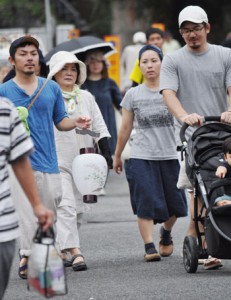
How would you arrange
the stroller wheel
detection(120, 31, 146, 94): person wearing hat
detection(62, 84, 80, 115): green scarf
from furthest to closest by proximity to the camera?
1. detection(120, 31, 146, 94): person wearing hat
2. detection(62, 84, 80, 115): green scarf
3. the stroller wheel

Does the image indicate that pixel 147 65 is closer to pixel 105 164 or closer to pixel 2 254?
pixel 105 164

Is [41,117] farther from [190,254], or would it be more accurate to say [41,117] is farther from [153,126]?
[153,126]

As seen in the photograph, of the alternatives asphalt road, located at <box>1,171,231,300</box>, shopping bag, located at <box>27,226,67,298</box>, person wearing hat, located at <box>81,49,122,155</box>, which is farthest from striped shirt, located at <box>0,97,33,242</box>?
person wearing hat, located at <box>81,49,122,155</box>

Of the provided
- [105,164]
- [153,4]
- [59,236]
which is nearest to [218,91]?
[105,164]

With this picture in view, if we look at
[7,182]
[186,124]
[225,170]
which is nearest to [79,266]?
[186,124]

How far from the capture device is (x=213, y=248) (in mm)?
9359

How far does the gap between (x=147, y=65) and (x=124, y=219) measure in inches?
139

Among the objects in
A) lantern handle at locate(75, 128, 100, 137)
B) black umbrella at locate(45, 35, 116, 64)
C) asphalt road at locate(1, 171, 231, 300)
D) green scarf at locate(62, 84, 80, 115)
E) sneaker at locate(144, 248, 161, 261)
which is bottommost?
asphalt road at locate(1, 171, 231, 300)

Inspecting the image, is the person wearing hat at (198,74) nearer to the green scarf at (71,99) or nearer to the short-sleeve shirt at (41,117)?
the green scarf at (71,99)

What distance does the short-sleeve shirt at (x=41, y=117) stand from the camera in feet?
31.4

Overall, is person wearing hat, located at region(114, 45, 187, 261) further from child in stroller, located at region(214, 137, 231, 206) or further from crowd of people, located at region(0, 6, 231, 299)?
child in stroller, located at region(214, 137, 231, 206)

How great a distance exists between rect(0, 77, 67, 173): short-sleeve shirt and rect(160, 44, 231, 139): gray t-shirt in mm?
1083

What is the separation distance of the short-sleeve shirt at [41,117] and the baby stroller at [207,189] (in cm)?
99

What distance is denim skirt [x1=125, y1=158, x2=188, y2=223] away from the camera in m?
11.1
